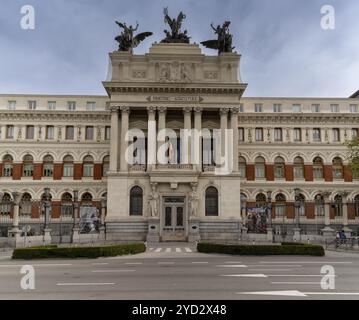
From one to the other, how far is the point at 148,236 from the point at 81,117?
19927 millimetres

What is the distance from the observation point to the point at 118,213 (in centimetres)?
4788

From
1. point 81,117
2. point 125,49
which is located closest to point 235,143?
point 125,49

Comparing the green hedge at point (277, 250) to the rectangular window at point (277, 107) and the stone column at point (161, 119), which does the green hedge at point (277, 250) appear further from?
the rectangular window at point (277, 107)

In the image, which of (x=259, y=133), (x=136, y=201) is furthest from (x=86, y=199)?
(x=259, y=133)

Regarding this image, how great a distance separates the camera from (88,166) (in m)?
56.6

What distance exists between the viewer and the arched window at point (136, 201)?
48.5 meters

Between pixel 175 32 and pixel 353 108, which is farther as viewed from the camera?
pixel 353 108

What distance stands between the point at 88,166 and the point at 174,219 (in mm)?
15320

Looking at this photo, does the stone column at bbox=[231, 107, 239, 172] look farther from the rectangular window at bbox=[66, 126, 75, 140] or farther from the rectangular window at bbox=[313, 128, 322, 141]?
the rectangular window at bbox=[66, 126, 75, 140]

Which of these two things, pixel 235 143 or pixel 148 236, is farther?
pixel 235 143

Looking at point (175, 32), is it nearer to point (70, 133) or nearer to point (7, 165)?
point (70, 133)
